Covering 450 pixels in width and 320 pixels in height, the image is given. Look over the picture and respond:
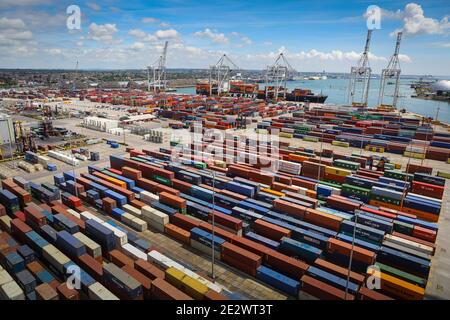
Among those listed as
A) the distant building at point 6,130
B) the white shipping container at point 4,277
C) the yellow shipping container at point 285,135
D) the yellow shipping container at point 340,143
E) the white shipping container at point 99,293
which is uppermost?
the distant building at point 6,130

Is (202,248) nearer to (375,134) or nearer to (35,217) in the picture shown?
(35,217)

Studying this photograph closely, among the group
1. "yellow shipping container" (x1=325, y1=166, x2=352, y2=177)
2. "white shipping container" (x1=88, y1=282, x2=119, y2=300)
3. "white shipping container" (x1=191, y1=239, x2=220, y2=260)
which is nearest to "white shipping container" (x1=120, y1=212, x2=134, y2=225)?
"white shipping container" (x1=191, y1=239, x2=220, y2=260)

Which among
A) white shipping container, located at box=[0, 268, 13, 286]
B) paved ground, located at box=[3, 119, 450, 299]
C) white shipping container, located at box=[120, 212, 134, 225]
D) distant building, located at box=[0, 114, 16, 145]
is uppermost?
distant building, located at box=[0, 114, 16, 145]

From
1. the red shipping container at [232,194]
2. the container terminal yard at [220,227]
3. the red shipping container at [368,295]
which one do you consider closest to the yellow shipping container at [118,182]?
the container terminal yard at [220,227]

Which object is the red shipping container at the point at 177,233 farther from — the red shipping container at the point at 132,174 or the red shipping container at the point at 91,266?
the red shipping container at the point at 132,174

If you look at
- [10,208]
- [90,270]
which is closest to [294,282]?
[90,270]

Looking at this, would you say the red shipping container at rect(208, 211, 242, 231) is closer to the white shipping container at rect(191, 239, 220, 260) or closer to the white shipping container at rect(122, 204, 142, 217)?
the white shipping container at rect(191, 239, 220, 260)

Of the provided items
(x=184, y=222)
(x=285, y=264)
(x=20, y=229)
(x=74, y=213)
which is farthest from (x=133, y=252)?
(x=285, y=264)
